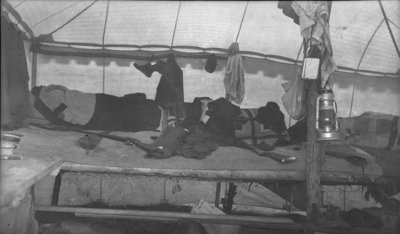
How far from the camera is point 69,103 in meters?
5.31

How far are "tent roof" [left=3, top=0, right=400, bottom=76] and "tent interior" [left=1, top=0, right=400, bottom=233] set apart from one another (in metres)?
0.02

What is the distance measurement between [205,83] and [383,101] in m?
3.08

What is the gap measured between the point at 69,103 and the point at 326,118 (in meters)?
3.63

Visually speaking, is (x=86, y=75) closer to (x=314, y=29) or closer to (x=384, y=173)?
(x=314, y=29)

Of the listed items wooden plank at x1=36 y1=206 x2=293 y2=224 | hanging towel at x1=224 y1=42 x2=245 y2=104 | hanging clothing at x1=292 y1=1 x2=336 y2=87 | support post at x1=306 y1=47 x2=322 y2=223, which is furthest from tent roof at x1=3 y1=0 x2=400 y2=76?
wooden plank at x1=36 y1=206 x2=293 y2=224

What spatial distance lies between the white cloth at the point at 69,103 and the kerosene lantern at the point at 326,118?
331 cm

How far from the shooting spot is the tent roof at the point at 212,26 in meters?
5.07

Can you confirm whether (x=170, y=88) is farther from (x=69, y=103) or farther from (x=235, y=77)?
(x=69, y=103)

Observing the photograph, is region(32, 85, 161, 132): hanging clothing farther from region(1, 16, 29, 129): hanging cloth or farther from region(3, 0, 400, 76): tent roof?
region(3, 0, 400, 76): tent roof

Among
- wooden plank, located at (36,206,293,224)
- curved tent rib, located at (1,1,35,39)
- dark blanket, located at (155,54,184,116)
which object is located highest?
curved tent rib, located at (1,1,35,39)

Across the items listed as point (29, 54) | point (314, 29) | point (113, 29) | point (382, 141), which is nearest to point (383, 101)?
point (382, 141)

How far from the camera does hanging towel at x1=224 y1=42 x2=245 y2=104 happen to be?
19.1 ft

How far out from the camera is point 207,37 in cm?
583

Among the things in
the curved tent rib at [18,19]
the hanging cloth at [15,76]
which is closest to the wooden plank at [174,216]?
the hanging cloth at [15,76]
